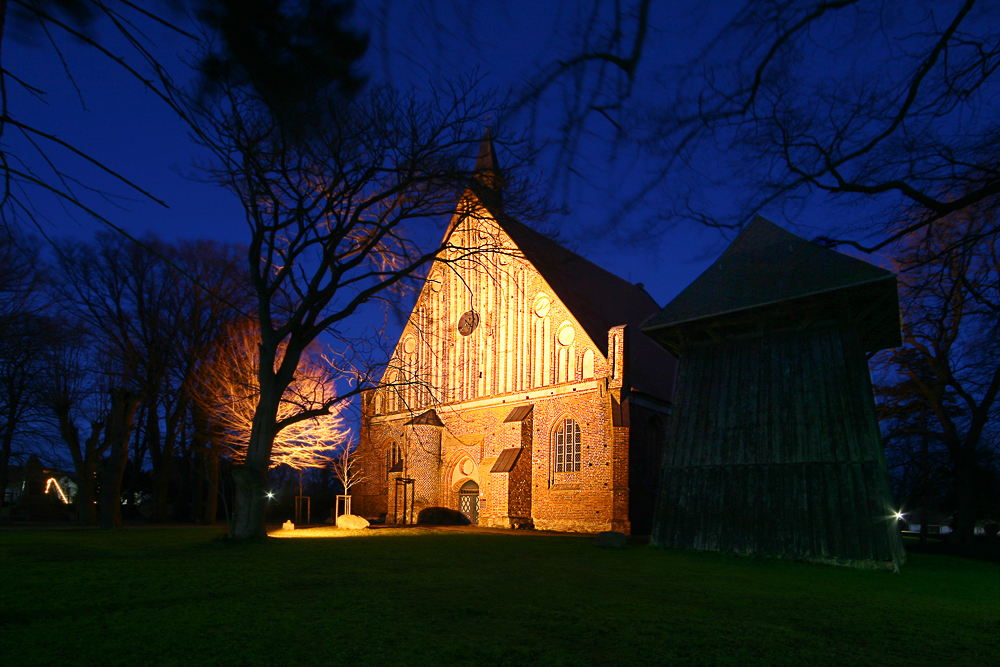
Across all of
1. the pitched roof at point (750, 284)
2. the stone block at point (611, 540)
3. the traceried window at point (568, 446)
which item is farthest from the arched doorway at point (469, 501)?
the pitched roof at point (750, 284)

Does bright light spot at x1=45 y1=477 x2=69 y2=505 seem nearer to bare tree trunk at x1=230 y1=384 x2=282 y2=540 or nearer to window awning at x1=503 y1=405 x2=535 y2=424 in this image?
window awning at x1=503 y1=405 x2=535 y2=424

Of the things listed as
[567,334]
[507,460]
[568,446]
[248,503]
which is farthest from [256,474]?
[567,334]

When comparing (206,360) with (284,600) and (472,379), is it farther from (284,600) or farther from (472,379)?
(284,600)

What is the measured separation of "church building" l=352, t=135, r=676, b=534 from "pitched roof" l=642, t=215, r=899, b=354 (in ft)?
16.5

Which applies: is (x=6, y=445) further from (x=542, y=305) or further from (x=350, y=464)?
(x=542, y=305)

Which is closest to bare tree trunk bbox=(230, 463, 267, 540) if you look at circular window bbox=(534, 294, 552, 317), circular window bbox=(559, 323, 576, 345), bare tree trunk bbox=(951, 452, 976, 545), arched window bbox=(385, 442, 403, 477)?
circular window bbox=(559, 323, 576, 345)

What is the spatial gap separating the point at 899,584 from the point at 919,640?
18.6 feet

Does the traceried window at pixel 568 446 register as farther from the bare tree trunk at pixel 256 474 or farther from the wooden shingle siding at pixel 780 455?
the bare tree trunk at pixel 256 474

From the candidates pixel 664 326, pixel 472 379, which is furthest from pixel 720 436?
pixel 472 379

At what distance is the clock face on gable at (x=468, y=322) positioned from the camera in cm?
3005

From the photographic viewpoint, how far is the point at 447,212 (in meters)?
13.9

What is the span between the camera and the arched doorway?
28844 millimetres

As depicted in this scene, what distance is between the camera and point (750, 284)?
1430 centimetres

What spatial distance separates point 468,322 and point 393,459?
25.9ft
